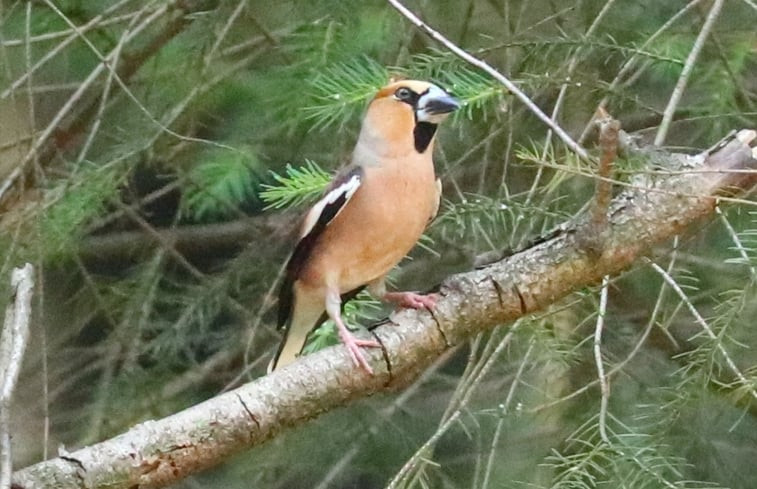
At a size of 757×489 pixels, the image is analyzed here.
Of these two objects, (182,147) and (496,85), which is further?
(182,147)

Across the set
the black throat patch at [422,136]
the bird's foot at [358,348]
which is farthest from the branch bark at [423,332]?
the black throat patch at [422,136]

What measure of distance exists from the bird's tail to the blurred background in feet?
0.29

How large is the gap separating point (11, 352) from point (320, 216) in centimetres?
40

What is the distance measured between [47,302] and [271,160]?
48 cm

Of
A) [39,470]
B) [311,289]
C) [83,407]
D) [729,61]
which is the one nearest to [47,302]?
[83,407]

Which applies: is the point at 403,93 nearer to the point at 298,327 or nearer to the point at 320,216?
the point at 320,216

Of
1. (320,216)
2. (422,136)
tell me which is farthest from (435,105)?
(320,216)

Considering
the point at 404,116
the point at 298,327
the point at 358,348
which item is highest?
the point at 404,116

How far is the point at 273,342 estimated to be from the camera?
1818 millimetres

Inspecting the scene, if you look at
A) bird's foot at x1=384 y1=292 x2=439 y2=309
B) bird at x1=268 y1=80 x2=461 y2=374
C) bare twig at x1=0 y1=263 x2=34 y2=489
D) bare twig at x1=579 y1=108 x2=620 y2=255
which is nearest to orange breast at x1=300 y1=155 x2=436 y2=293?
bird at x1=268 y1=80 x2=461 y2=374

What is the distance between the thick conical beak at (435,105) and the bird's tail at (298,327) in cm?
25

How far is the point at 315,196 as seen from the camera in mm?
1366

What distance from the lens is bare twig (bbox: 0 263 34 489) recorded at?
988 mm

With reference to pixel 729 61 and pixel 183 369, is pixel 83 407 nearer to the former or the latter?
pixel 183 369
